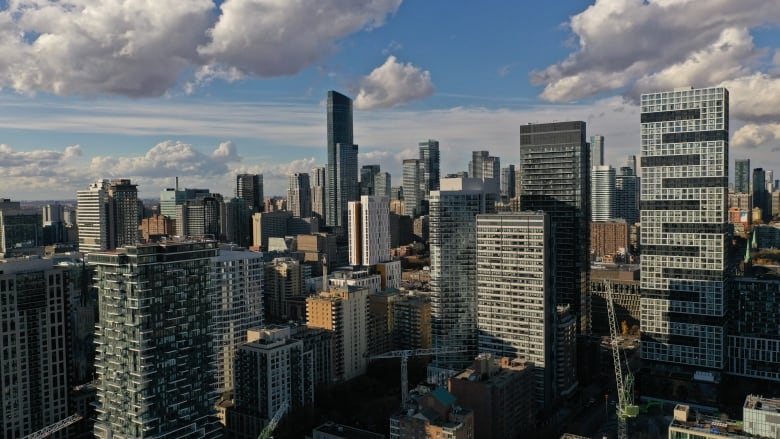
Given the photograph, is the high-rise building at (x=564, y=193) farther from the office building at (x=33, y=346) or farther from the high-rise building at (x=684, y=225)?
the office building at (x=33, y=346)

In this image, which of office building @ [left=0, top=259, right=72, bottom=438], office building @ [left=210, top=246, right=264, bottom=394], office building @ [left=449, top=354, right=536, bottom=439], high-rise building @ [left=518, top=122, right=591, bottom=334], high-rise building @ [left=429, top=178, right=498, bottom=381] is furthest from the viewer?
high-rise building @ [left=518, top=122, right=591, bottom=334]

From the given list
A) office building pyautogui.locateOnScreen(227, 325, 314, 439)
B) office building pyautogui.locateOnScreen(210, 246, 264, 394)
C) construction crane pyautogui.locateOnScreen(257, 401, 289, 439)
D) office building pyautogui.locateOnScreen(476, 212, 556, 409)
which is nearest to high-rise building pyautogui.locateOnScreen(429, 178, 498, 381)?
office building pyautogui.locateOnScreen(476, 212, 556, 409)

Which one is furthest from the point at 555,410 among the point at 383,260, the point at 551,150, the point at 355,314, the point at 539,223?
the point at 383,260

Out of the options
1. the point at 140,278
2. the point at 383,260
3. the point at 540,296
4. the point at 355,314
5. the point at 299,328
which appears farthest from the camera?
the point at 383,260

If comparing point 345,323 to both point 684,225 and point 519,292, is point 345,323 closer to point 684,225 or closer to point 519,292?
point 519,292

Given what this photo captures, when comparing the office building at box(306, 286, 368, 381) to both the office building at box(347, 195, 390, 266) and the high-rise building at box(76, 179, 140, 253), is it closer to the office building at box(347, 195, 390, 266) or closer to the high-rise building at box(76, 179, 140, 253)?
the office building at box(347, 195, 390, 266)

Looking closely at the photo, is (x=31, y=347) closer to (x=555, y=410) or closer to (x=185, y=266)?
(x=185, y=266)

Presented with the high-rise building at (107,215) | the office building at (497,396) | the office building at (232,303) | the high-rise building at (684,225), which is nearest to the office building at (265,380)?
the office building at (232,303)
